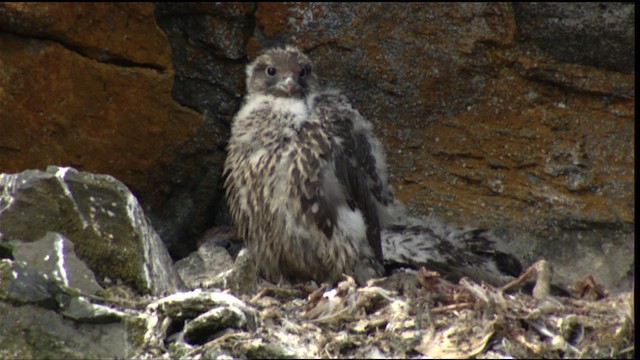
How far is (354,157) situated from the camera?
5.16 metres

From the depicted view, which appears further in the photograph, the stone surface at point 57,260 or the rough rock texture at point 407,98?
the rough rock texture at point 407,98

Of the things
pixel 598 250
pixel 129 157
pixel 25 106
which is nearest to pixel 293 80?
pixel 129 157

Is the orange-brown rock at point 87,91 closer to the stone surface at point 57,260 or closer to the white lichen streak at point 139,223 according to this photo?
the white lichen streak at point 139,223

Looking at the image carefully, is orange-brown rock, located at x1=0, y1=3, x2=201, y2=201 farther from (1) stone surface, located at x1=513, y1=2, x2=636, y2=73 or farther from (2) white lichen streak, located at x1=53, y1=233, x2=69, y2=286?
(1) stone surface, located at x1=513, y1=2, x2=636, y2=73

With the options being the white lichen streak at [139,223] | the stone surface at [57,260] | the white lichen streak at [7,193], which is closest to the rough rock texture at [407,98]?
the white lichen streak at [7,193]

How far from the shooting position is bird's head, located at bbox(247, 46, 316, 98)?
5.11 m

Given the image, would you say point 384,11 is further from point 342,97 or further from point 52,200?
point 52,200

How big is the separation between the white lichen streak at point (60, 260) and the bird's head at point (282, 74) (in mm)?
1362

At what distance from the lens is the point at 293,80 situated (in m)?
5.14

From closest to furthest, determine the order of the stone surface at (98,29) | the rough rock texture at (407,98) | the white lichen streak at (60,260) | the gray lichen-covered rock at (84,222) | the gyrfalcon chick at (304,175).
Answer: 1. the white lichen streak at (60,260)
2. the gray lichen-covered rock at (84,222)
3. the stone surface at (98,29)
4. the rough rock texture at (407,98)
5. the gyrfalcon chick at (304,175)

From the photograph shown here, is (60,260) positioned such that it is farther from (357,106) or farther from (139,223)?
(357,106)

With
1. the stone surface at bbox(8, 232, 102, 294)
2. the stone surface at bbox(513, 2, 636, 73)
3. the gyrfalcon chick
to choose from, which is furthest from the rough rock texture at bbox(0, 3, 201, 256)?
the stone surface at bbox(513, 2, 636, 73)

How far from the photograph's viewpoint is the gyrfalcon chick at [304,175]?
5043 mm

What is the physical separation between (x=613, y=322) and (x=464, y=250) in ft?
4.15
